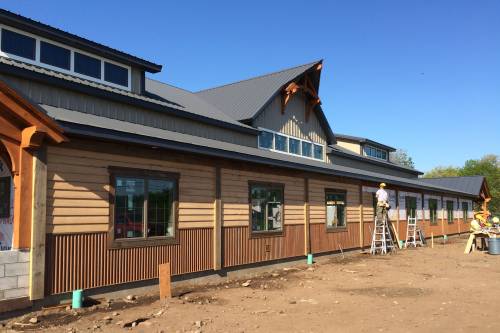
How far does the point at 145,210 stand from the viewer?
1041cm

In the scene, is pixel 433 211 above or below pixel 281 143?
below

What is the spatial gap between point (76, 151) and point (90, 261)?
2.23 m

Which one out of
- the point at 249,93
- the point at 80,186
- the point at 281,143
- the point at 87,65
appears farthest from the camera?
the point at 249,93

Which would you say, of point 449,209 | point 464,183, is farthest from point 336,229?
point 464,183

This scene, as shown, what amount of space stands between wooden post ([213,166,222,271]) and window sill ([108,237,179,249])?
1.50 m

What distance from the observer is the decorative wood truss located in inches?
738

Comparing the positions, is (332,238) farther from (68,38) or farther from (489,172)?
(489,172)

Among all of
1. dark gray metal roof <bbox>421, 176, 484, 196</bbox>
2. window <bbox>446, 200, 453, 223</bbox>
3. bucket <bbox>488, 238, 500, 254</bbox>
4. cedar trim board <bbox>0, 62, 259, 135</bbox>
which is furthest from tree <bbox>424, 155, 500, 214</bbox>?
cedar trim board <bbox>0, 62, 259, 135</bbox>

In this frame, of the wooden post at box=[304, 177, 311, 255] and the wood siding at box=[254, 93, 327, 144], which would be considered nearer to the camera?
the wooden post at box=[304, 177, 311, 255]

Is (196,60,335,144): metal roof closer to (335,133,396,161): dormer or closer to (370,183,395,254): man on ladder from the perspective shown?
(370,183,395,254): man on ladder

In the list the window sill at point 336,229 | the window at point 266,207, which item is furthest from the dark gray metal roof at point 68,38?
the window sill at point 336,229

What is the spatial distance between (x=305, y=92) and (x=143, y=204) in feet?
38.3

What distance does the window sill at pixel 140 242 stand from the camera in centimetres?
976

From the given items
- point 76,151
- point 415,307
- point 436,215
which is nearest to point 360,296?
point 415,307
